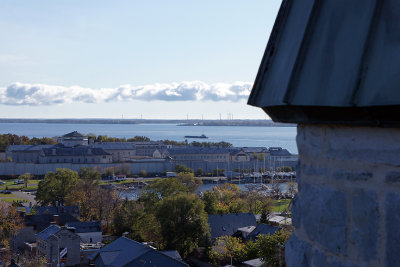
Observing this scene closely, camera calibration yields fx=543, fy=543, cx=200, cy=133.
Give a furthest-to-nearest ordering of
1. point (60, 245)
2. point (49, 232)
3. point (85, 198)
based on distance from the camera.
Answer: point (85, 198) → point (49, 232) → point (60, 245)

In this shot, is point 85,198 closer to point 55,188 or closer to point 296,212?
point 55,188

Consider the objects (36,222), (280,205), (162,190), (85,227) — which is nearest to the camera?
(85,227)

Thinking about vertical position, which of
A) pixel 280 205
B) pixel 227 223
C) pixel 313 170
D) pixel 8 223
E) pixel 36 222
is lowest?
pixel 280 205

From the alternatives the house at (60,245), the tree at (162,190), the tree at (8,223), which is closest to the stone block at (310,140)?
the house at (60,245)

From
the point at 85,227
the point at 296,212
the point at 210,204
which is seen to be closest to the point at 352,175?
the point at 296,212

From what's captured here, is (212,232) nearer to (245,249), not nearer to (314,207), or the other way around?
(245,249)

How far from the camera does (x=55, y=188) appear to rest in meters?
40.4

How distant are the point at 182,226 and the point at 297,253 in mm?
25106

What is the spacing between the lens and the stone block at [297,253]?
1897 mm

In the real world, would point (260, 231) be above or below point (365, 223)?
below

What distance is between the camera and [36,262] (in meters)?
20.9

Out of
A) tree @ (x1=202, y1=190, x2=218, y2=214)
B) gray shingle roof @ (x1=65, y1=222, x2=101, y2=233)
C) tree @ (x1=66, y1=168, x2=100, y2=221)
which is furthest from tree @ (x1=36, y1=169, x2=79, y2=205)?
tree @ (x1=202, y1=190, x2=218, y2=214)

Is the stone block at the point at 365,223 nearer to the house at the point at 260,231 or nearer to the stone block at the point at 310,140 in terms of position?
the stone block at the point at 310,140

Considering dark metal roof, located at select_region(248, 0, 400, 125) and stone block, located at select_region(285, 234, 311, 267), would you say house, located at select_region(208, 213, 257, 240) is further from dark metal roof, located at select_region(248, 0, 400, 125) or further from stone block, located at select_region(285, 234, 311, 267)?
dark metal roof, located at select_region(248, 0, 400, 125)
